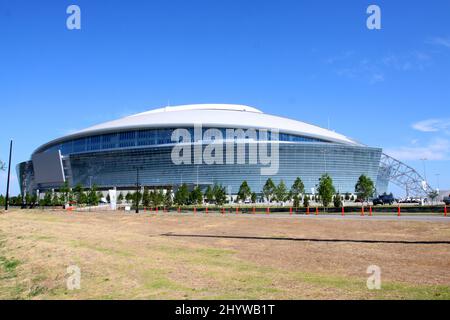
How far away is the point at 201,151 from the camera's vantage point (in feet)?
383

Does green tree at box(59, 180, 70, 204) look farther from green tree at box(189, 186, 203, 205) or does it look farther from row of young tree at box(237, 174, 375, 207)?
row of young tree at box(237, 174, 375, 207)

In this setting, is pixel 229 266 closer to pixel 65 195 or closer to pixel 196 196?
pixel 196 196

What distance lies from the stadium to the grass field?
9578 centimetres

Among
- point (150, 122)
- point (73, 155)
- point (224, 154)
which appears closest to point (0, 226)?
point (224, 154)

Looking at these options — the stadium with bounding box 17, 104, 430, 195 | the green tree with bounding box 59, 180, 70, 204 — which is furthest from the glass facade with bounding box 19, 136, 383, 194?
the green tree with bounding box 59, 180, 70, 204

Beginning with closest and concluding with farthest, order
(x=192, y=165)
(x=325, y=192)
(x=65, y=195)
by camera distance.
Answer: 1. (x=325, y=192)
2. (x=65, y=195)
3. (x=192, y=165)

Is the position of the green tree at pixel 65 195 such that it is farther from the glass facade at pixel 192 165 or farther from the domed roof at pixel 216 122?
the domed roof at pixel 216 122

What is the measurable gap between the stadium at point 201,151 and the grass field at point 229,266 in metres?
95.8

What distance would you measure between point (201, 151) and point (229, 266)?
105 meters

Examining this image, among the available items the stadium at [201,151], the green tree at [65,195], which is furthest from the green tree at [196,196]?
the green tree at [65,195]

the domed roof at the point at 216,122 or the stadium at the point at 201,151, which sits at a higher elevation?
the domed roof at the point at 216,122

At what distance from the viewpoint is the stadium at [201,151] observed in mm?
117438

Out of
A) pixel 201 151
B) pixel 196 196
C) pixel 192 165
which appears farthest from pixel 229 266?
pixel 192 165

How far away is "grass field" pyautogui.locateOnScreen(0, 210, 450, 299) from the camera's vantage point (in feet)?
30.7
